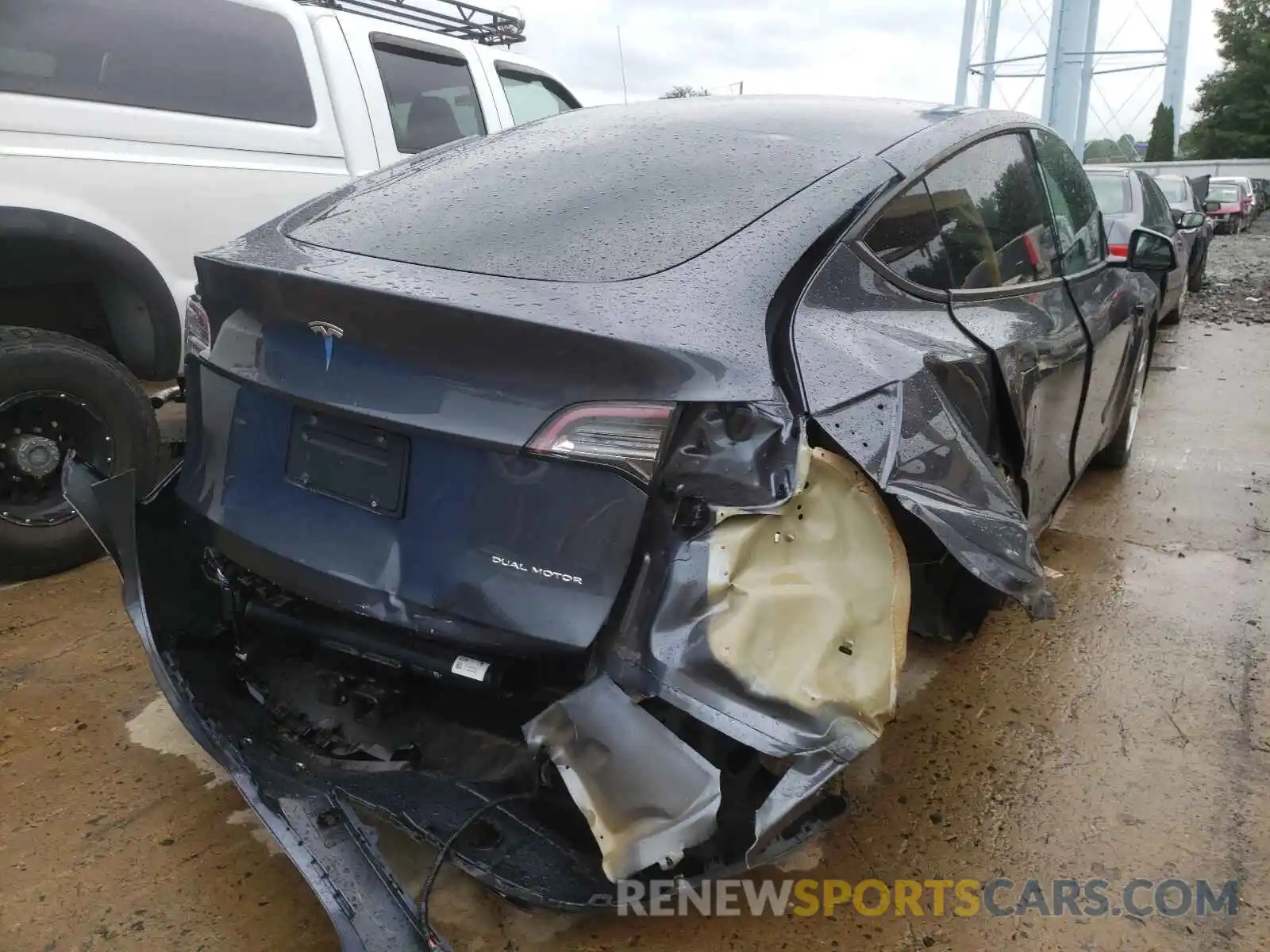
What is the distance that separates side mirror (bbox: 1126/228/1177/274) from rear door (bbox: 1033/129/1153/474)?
108mm

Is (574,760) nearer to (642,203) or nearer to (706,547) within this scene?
(706,547)

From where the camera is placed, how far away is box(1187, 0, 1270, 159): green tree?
4634 cm

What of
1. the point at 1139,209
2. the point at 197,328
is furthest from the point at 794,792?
the point at 1139,209

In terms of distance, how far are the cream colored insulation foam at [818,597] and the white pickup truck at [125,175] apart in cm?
262

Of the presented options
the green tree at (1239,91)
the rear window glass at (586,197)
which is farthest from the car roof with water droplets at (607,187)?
the green tree at (1239,91)

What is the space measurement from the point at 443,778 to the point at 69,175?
8.79 feet

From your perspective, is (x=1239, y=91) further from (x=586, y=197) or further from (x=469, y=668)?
(x=469, y=668)

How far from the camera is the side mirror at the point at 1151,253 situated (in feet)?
12.5

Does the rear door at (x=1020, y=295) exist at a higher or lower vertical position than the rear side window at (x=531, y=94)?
lower

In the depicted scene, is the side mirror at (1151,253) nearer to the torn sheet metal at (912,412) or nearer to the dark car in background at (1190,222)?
the torn sheet metal at (912,412)

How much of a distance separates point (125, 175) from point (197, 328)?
158 centimetres

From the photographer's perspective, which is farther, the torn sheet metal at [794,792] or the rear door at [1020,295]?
the rear door at [1020,295]

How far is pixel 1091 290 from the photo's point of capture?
3566mm

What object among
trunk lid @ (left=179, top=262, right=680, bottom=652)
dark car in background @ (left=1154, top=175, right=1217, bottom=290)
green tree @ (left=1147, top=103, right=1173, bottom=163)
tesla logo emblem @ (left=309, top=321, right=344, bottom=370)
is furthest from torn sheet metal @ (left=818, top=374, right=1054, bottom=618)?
green tree @ (left=1147, top=103, right=1173, bottom=163)
